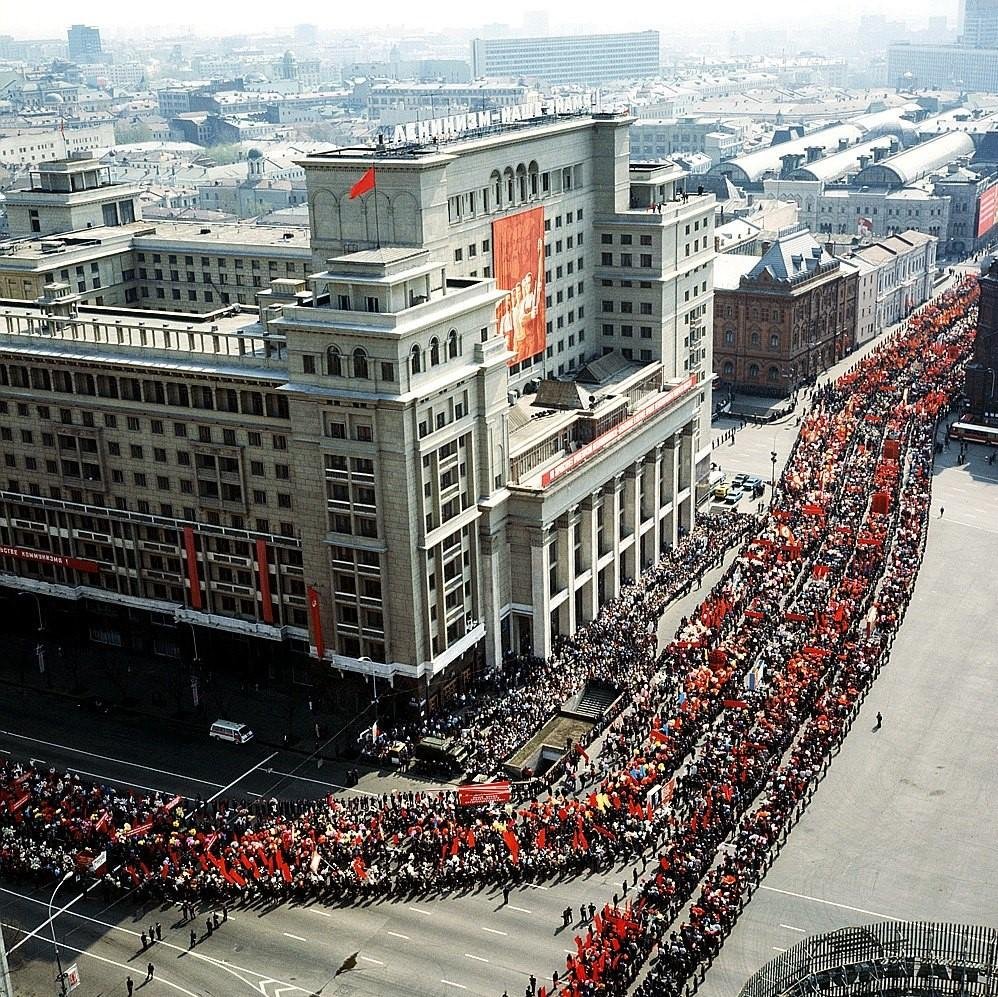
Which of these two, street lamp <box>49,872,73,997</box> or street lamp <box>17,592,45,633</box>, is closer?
street lamp <box>49,872,73,997</box>

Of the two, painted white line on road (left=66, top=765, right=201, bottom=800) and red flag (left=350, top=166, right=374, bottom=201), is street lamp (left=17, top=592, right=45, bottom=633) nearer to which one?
painted white line on road (left=66, top=765, right=201, bottom=800)

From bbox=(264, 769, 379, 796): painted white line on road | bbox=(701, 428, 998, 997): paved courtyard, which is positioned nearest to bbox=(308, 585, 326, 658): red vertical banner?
bbox=(264, 769, 379, 796): painted white line on road

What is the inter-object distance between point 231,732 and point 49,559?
2294 centimetres

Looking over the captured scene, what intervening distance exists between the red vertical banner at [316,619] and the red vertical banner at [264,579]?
4458mm

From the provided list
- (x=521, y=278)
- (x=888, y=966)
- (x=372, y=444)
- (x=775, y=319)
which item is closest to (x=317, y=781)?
(x=372, y=444)

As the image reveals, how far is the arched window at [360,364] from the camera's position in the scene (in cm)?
8356

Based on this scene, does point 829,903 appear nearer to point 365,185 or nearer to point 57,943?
point 57,943

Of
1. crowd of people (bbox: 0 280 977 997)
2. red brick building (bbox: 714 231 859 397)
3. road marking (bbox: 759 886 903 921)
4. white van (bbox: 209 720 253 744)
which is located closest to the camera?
road marking (bbox: 759 886 903 921)

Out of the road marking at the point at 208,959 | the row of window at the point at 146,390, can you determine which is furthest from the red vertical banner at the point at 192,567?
the road marking at the point at 208,959

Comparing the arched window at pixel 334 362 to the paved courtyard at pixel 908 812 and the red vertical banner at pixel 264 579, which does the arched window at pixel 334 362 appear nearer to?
the red vertical banner at pixel 264 579

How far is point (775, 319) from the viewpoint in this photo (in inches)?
6683

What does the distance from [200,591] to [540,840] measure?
3541 centimetres

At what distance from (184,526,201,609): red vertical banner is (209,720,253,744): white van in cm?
1159

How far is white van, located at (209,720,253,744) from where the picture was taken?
87.7m
